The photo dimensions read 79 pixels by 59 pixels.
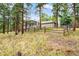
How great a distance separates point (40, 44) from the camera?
2436 mm

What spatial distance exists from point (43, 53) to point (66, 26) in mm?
325

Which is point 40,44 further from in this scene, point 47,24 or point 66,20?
point 66,20

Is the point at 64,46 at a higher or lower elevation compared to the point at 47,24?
lower

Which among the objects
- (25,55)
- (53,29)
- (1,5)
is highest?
(1,5)

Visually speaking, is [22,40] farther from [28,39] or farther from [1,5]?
[1,5]

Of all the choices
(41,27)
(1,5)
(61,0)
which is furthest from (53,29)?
(1,5)

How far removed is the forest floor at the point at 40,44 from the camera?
2.42m

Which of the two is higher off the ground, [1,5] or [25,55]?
[1,5]

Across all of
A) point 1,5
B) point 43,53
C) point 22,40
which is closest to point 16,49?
point 22,40

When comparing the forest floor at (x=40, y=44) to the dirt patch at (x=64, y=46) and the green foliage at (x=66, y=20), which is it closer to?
the dirt patch at (x=64, y=46)

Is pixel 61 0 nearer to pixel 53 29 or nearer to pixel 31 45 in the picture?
pixel 53 29

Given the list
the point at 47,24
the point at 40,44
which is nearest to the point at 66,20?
the point at 47,24

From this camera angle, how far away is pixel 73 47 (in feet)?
7.96

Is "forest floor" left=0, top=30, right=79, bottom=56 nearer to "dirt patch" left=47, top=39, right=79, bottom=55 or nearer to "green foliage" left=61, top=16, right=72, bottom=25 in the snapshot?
"dirt patch" left=47, top=39, right=79, bottom=55
